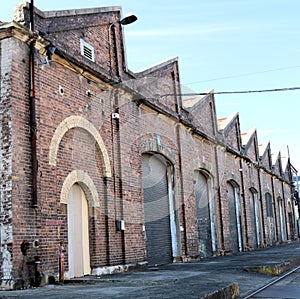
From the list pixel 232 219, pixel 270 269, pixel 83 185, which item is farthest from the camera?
pixel 232 219

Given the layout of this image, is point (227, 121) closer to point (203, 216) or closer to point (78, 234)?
point (203, 216)

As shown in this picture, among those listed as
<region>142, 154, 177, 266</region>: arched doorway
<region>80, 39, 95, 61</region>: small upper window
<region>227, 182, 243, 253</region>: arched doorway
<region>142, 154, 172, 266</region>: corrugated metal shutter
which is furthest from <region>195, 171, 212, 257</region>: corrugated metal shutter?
<region>80, 39, 95, 61</region>: small upper window

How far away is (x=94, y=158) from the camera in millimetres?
12852

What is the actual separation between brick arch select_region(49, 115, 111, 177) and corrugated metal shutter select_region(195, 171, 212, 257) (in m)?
7.77

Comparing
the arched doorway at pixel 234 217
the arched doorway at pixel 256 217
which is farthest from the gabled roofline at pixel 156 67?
the arched doorway at pixel 256 217

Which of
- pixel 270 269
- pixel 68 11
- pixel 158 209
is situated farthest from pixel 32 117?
pixel 158 209

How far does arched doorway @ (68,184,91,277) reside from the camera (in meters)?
11.7

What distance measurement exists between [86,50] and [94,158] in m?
2.90

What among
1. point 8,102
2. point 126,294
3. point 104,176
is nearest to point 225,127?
point 104,176

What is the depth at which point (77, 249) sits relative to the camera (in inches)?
470

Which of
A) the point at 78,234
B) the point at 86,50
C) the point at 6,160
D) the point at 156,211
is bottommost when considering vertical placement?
the point at 78,234

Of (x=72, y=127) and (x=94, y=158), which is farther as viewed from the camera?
Answer: (x=94, y=158)

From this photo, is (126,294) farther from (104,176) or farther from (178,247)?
(178,247)

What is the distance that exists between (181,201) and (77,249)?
6.65m
